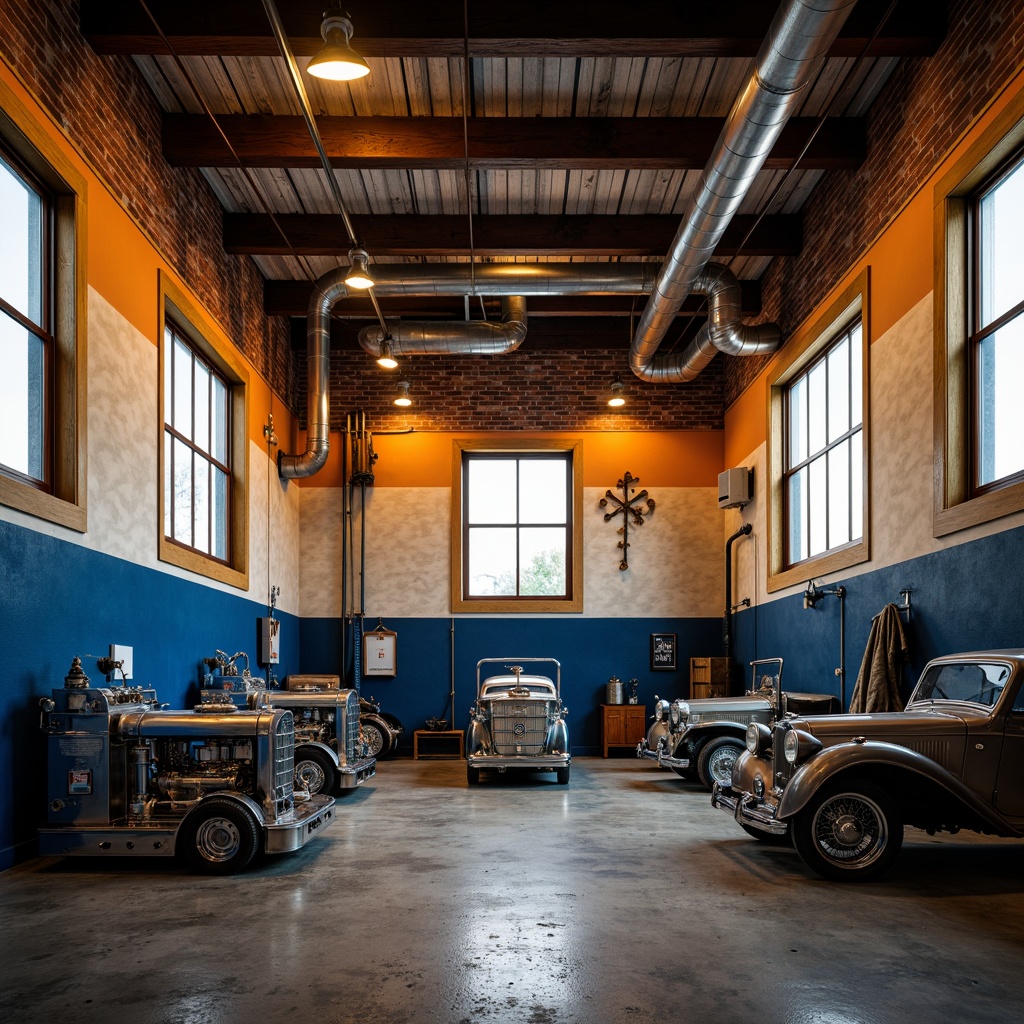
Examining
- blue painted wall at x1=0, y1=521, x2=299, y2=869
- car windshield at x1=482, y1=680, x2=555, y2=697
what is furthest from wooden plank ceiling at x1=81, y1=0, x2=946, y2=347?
car windshield at x1=482, y1=680, x2=555, y2=697

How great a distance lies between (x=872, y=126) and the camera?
28.2ft

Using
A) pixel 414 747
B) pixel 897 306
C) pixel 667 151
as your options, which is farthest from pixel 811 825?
pixel 414 747

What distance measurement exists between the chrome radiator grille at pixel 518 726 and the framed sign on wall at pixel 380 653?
12.8 ft

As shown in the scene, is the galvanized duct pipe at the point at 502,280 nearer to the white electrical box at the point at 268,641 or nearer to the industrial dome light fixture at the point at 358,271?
the industrial dome light fixture at the point at 358,271

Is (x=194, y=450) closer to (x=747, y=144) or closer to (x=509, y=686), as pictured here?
(x=509, y=686)

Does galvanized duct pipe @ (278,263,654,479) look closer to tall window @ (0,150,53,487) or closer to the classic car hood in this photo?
tall window @ (0,150,53,487)

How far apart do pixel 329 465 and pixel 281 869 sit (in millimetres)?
8829

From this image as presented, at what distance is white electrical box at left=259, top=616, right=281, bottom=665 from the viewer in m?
11.7

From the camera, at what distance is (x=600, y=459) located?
14344mm

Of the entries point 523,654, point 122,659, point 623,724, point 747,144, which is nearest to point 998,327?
point 747,144

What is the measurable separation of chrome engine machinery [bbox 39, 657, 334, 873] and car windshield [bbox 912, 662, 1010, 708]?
Result: 4028 mm

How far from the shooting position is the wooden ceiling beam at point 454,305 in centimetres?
1255

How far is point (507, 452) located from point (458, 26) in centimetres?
789

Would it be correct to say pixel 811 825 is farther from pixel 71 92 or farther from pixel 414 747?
pixel 414 747
